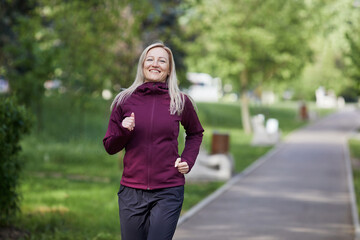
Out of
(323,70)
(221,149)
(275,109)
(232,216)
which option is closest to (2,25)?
(221,149)

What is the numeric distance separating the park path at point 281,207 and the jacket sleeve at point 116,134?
11.8 ft

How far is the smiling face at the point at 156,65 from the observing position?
14.2 ft

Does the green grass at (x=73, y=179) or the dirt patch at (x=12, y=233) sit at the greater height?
the dirt patch at (x=12, y=233)

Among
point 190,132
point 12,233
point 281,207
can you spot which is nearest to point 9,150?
point 12,233

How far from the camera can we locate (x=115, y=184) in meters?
12.2

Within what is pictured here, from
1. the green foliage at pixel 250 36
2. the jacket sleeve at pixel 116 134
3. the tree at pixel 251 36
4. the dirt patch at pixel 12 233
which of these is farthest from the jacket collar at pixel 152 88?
the tree at pixel 251 36

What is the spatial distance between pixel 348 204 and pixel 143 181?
724 cm

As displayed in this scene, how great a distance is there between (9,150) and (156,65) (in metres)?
3.23

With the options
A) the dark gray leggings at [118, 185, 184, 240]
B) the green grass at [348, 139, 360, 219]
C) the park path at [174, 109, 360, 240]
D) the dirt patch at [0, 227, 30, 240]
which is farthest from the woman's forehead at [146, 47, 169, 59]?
the green grass at [348, 139, 360, 219]

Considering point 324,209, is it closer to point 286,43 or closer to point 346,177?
point 346,177

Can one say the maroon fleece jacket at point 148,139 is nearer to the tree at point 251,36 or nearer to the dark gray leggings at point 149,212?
the dark gray leggings at point 149,212

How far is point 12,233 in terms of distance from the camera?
7105 mm

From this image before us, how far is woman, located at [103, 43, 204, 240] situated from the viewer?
4.13 metres

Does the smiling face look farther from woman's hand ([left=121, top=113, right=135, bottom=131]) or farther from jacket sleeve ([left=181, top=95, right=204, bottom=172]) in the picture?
woman's hand ([left=121, top=113, right=135, bottom=131])
